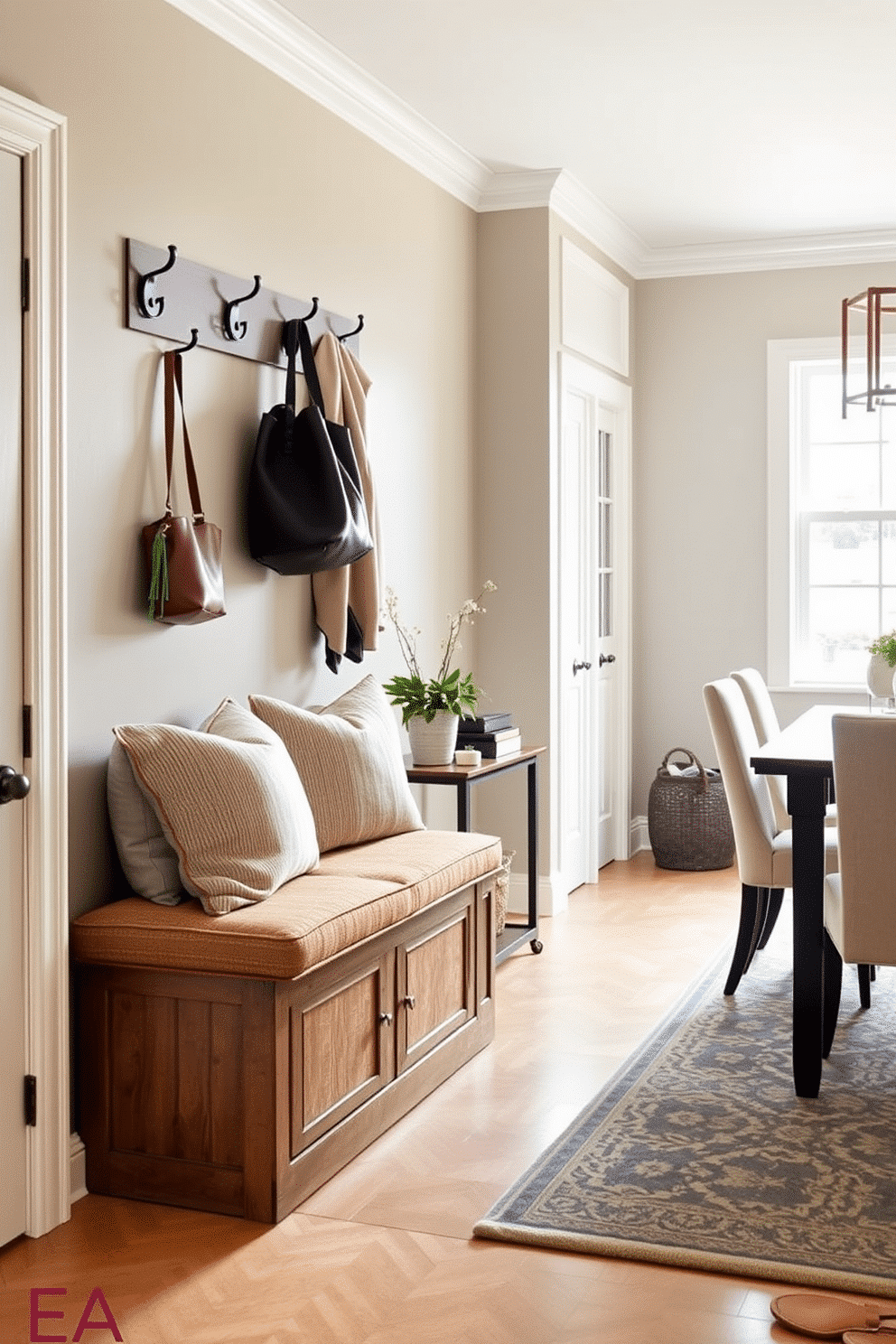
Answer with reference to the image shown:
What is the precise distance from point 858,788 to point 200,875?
4.68 feet

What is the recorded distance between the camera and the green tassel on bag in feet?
10.4

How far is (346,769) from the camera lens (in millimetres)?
3639

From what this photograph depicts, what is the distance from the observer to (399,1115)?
333 centimetres

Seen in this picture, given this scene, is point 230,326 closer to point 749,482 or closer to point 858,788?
point 858,788

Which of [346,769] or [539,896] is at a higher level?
→ [346,769]

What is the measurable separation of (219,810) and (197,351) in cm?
118

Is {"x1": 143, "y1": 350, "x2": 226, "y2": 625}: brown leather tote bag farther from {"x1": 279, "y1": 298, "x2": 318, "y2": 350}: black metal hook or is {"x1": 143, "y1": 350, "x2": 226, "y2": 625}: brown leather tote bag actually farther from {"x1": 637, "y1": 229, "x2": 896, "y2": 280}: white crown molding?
{"x1": 637, "y1": 229, "x2": 896, "y2": 280}: white crown molding

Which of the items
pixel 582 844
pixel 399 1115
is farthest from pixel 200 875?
pixel 582 844

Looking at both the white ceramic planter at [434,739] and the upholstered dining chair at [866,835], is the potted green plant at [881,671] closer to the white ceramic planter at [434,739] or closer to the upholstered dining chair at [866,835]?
the white ceramic planter at [434,739]

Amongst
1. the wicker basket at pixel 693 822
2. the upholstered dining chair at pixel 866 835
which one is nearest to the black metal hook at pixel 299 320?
Answer: the upholstered dining chair at pixel 866 835

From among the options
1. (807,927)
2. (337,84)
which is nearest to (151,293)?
(337,84)

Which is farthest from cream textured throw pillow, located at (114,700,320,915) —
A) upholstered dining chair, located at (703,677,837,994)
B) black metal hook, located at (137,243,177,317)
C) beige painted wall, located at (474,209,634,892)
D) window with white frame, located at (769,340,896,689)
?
window with white frame, located at (769,340,896,689)

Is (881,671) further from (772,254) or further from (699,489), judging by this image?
(772,254)

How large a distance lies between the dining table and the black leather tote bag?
1.20m
